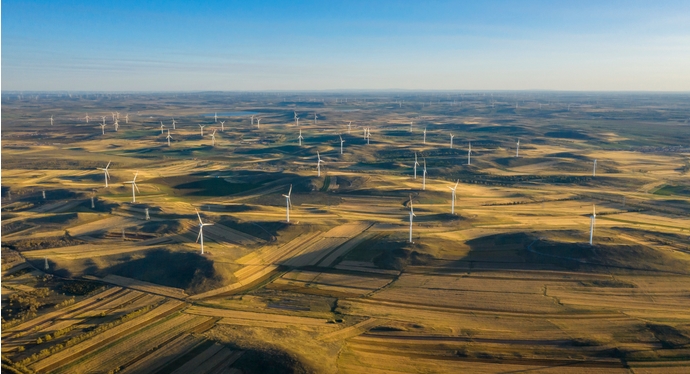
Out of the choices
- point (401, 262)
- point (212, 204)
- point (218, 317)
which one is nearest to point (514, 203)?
point (401, 262)

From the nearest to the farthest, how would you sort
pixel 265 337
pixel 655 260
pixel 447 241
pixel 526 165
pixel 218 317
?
1. pixel 265 337
2. pixel 218 317
3. pixel 655 260
4. pixel 447 241
5. pixel 526 165

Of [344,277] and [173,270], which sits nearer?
[173,270]

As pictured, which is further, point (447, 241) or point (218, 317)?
point (447, 241)

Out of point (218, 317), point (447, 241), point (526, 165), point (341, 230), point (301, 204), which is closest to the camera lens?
point (218, 317)

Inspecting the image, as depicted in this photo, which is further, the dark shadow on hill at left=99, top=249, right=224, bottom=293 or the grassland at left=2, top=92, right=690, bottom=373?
the dark shadow on hill at left=99, top=249, right=224, bottom=293

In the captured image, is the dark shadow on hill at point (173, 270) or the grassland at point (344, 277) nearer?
the grassland at point (344, 277)

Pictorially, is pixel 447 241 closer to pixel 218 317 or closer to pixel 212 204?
pixel 218 317

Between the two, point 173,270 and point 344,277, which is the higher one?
point 173,270
